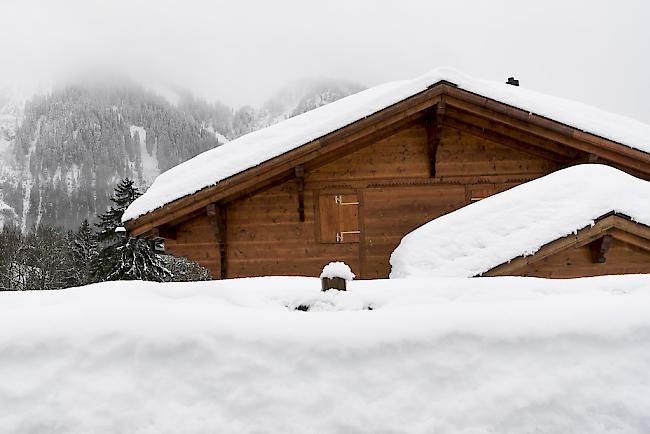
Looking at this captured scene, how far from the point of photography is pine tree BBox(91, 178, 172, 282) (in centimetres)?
2898

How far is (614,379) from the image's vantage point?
1.79 m

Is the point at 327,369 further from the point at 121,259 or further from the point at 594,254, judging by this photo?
the point at 121,259

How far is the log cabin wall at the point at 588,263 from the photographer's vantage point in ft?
19.4

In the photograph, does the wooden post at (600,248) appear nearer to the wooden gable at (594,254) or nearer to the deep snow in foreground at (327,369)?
the wooden gable at (594,254)

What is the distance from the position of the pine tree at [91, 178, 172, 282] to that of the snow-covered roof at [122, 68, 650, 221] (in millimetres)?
22754

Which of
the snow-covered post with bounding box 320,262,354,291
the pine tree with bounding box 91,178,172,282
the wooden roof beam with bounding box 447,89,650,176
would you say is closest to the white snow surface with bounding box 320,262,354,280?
the snow-covered post with bounding box 320,262,354,291

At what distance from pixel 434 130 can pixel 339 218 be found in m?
2.40

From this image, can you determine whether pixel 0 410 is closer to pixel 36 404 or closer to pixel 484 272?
pixel 36 404

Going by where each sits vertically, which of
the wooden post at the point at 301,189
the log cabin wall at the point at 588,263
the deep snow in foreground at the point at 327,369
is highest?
the wooden post at the point at 301,189

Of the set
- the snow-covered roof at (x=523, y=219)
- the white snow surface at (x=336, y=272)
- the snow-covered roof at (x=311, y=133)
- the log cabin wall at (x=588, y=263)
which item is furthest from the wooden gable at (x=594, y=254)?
the white snow surface at (x=336, y=272)

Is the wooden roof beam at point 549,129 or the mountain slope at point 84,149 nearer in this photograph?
the wooden roof beam at point 549,129

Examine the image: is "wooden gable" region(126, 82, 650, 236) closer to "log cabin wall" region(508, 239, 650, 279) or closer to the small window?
the small window

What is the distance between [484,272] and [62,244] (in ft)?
161

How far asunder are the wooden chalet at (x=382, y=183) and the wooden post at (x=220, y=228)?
0.02 m
